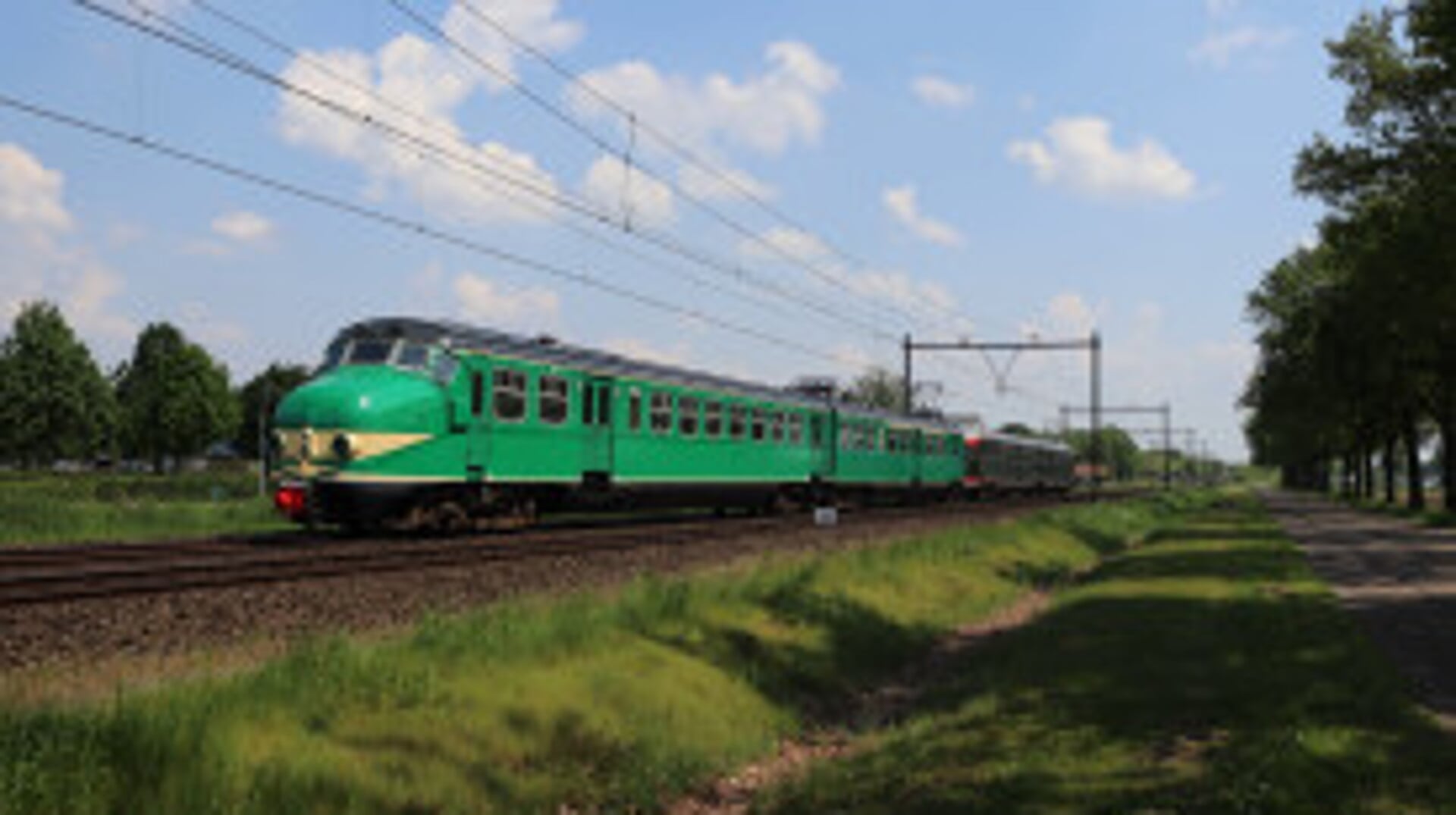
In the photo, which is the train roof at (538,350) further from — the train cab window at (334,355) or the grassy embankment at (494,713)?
the grassy embankment at (494,713)

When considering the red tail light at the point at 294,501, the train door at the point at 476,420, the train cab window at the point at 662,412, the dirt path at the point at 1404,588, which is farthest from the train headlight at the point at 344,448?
the dirt path at the point at 1404,588

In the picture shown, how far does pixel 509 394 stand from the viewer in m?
22.2

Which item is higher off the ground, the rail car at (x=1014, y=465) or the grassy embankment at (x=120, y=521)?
the rail car at (x=1014, y=465)

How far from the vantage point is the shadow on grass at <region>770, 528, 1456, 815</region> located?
8086 mm

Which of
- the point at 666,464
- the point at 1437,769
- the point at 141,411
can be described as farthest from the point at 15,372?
the point at 1437,769

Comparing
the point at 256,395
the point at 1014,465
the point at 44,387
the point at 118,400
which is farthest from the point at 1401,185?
the point at 256,395

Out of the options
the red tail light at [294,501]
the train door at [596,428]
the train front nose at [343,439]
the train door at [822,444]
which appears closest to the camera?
the train front nose at [343,439]

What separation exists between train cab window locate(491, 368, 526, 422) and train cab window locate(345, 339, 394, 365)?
1929 mm

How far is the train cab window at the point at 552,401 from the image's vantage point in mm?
23078

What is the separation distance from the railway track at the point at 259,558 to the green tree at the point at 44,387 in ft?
206

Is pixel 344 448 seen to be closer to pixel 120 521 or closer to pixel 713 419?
pixel 120 521

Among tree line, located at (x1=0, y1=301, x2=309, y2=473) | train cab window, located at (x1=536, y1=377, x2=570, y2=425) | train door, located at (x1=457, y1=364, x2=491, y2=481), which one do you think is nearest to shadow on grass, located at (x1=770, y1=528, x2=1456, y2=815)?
train door, located at (x1=457, y1=364, x2=491, y2=481)

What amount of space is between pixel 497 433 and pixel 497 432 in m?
0.01

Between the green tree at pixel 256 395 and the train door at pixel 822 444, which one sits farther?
the green tree at pixel 256 395
